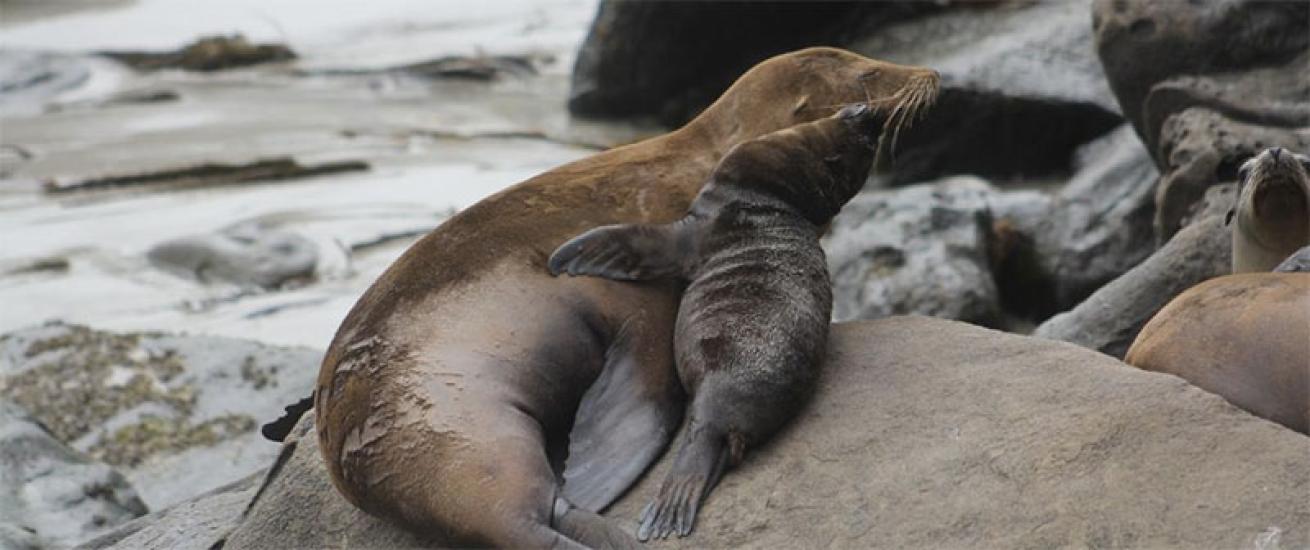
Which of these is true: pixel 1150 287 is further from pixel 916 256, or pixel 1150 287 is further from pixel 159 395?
pixel 159 395

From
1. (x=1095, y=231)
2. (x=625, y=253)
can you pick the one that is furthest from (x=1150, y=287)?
(x=625, y=253)

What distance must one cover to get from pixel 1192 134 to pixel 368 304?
3.85 m

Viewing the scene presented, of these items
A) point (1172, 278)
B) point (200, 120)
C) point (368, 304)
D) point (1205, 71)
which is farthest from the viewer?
point (200, 120)

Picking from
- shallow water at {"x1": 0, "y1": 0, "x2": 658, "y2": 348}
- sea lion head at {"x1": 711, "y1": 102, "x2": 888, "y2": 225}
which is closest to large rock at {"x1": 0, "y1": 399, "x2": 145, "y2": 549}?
shallow water at {"x1": 0, "y1": 0, "x2": 658, "y2": 348}

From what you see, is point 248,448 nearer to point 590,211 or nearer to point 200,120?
point 590,211

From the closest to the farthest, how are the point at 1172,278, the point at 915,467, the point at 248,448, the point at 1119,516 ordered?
the point at 1119,516 < the point at 915,467 < the point at 1172,278 < the point at 248,448

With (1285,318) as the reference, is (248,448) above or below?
below

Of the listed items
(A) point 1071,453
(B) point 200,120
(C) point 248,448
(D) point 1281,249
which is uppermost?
(A) point 1071,453

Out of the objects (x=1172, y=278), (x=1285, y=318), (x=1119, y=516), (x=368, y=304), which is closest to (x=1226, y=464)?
(x=1119, y=516)

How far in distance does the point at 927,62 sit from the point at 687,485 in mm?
7442

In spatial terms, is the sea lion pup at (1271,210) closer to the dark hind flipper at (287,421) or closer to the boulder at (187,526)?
the dark hind flipper at (287,421)

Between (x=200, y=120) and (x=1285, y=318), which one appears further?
(x=200, y=120)

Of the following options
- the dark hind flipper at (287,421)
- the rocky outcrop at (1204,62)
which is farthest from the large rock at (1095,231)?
the dark hind flipper at (287,421)

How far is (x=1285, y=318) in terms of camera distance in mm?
4102
